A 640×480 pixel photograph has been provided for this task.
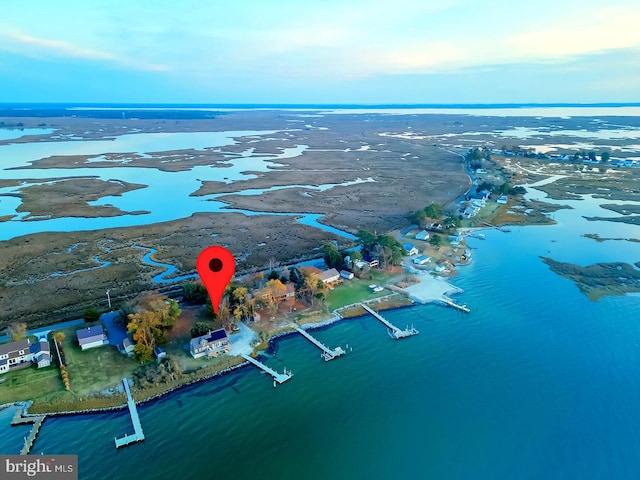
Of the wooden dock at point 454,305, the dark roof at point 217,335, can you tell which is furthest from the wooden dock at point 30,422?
the wooden dock at point 454,305

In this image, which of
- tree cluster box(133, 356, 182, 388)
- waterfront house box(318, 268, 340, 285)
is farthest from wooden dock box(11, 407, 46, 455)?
waterfront house box(318, 268, 340, 285)

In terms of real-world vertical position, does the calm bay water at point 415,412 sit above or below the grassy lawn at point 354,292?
below

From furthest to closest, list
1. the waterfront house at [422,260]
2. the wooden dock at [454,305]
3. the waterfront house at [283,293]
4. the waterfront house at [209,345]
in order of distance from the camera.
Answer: the waterfront house at [422,260] < the wooden dock at [454,305] < the waterfront house at [283,293] < the waterfront house at [209,345]

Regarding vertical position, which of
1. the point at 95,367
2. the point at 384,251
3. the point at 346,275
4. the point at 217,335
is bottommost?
the point at 95,367

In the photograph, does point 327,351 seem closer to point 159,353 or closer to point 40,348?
point 159,353

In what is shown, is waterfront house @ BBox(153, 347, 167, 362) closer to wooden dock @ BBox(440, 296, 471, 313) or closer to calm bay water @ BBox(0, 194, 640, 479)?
calm bay water @ BBox(0, 194, 640, 479)

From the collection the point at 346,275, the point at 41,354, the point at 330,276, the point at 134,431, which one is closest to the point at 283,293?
the point at 330,276

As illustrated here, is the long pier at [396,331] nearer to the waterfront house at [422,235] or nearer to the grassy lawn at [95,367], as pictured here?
the grassy lawn at [95,367]
